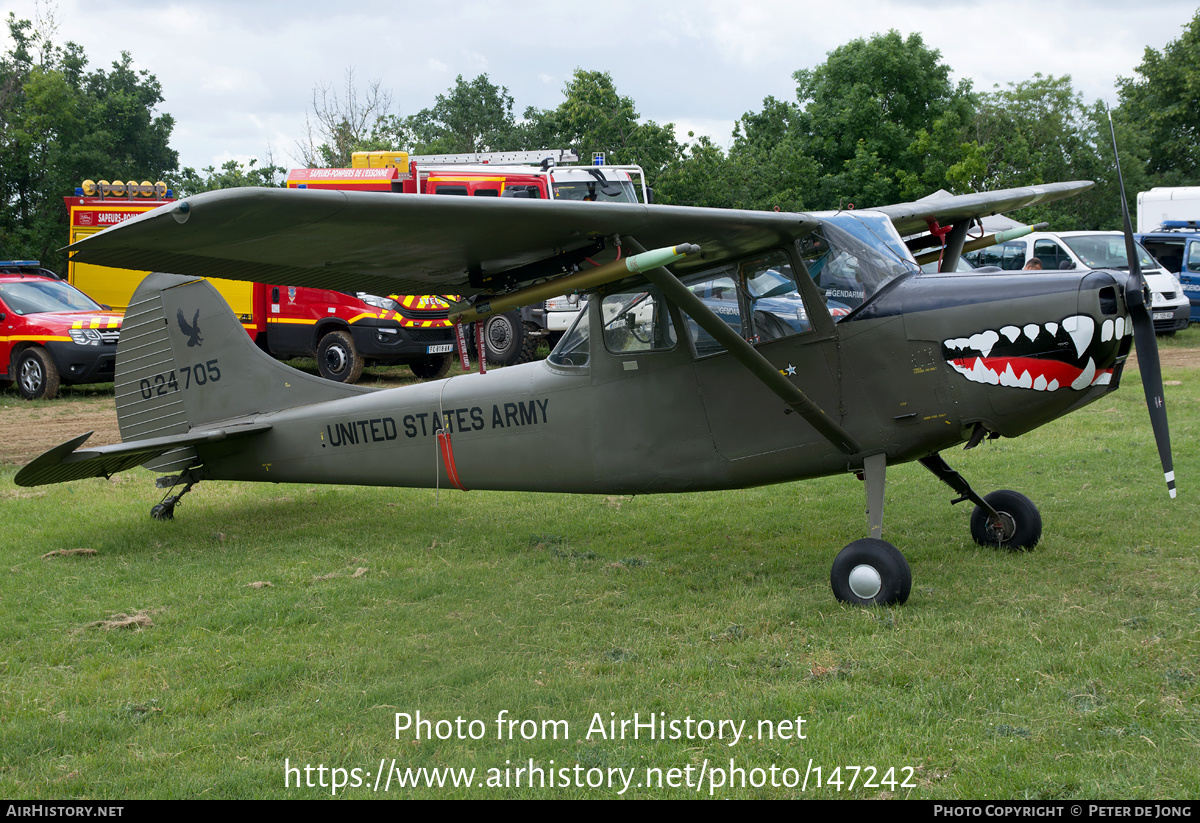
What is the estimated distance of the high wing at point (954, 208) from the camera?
7660mm

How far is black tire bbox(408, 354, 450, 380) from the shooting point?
1877 cm

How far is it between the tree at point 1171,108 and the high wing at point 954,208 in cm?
4686

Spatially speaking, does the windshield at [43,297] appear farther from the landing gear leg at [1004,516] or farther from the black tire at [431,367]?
the landing gear leg at [1004,516]

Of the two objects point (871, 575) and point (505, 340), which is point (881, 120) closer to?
point (505, 340)

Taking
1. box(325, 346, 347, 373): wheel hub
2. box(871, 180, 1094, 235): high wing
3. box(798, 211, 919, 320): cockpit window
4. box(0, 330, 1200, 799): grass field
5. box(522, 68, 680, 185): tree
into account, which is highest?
box(522, 68, 680, 185): tree

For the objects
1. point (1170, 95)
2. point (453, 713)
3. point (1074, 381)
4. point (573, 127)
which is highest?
point (1170, 95)

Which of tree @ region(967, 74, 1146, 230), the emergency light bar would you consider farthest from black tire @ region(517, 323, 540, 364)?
tree @ region(967, 74, 1146, 230)

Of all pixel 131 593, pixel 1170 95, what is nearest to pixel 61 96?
pixel 131 593

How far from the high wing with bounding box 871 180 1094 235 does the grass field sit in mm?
2643

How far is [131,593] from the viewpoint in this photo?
6.57 meters

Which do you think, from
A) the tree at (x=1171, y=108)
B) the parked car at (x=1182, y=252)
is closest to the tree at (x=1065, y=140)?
the tree at (x=1171, y=108)

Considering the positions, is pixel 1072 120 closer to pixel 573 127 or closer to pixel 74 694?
pixel 573 127

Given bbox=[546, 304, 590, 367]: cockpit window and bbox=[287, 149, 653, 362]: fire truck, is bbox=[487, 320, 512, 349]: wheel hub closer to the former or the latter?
bbox=[287, 149, 653, 362]: fire truck

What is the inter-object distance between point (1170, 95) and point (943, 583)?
181 ft
